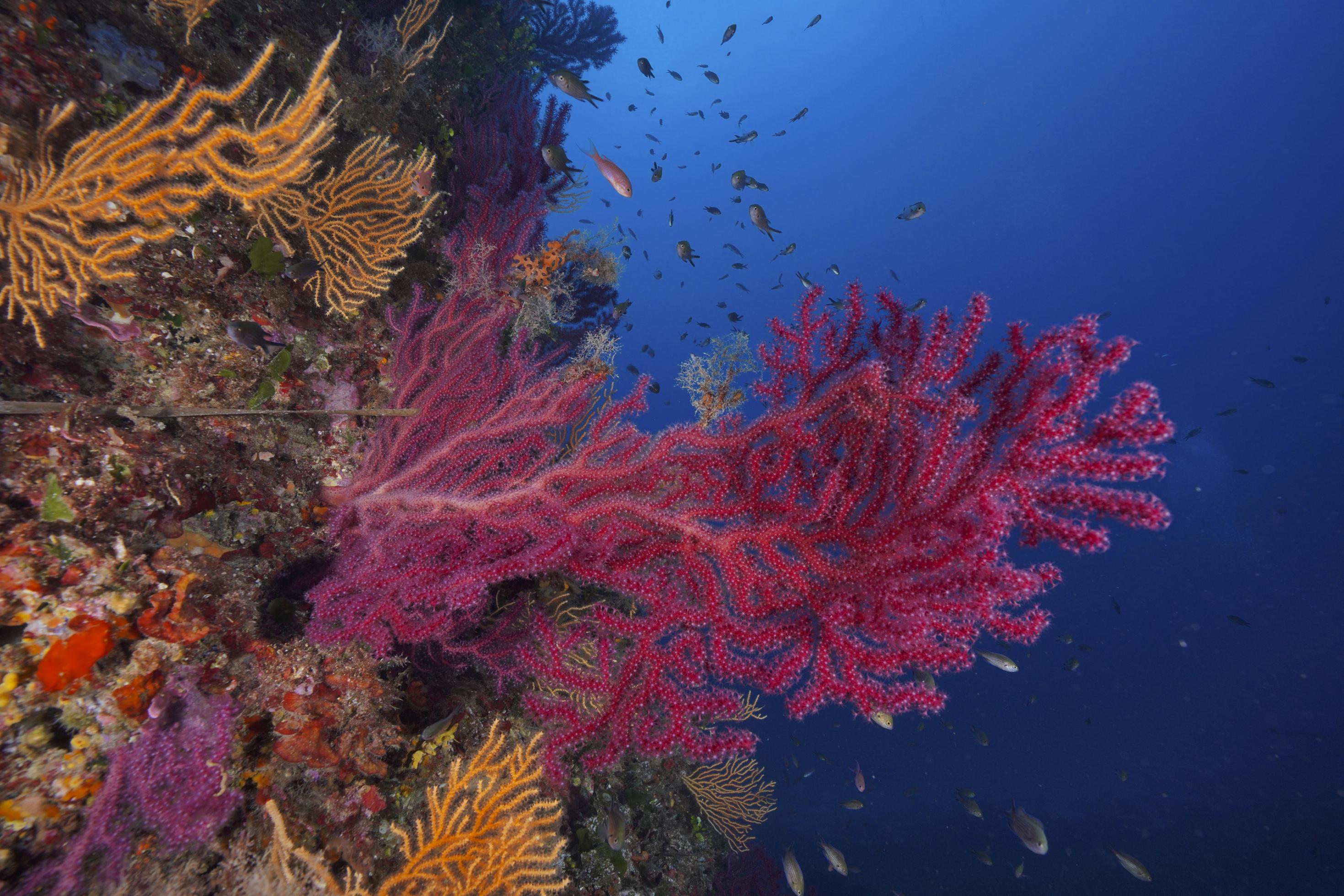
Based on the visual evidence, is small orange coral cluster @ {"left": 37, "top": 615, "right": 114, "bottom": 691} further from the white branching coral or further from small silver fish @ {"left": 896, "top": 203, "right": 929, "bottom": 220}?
small silver fish @ {"left": 896, "top": 203, "right": 929, "bottom": 220}

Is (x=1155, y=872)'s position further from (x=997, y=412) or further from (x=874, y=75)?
(x=874, y=75)

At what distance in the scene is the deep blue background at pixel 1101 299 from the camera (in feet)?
59.1

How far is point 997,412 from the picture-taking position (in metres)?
2.11

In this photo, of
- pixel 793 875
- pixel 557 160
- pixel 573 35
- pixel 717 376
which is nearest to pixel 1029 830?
pixel 793 875

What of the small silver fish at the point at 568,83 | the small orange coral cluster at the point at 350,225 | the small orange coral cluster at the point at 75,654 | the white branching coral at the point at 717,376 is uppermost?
the small silver fish at the point at 568,83

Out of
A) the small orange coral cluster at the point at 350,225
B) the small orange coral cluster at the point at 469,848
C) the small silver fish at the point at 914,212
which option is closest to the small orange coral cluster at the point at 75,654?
the small orange coral cluster at the point at 469,848

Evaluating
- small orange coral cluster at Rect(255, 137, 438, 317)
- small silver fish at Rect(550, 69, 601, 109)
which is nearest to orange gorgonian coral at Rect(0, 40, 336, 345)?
small orange coral cluster at Rect(255, 137, 438, 317)

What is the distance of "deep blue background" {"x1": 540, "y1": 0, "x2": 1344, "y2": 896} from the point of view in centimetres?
1800

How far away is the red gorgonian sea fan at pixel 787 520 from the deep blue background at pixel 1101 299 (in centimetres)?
1738

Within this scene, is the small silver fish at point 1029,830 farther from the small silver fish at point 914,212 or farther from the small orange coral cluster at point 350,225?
the small orange coral cluster at point 350,225

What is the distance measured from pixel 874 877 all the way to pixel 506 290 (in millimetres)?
19820

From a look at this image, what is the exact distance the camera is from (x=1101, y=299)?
6975cm

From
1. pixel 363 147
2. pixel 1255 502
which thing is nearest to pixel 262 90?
pixel 363 147

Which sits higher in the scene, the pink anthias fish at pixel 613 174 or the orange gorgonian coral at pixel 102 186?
the pink anthias fish at pixel 613 174
